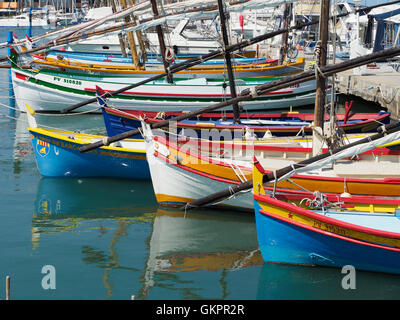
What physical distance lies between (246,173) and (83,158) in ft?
21.0

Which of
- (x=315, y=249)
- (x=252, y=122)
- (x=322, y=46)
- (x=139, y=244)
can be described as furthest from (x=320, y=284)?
(x=252, y=122)

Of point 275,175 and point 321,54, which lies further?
point 321,54

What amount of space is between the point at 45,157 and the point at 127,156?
292 centimetres

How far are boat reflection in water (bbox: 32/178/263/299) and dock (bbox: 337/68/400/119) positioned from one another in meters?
13.1

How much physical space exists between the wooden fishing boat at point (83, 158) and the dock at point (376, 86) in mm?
11483

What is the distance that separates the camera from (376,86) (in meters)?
29.4

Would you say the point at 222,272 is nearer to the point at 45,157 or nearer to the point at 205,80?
the point at 45,157

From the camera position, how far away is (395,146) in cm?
1852

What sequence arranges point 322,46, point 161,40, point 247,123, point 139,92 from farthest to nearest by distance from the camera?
point 139,92
point 161,40
point 247,123
point 322,46

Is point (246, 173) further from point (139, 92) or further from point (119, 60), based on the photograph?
point (119, 60)

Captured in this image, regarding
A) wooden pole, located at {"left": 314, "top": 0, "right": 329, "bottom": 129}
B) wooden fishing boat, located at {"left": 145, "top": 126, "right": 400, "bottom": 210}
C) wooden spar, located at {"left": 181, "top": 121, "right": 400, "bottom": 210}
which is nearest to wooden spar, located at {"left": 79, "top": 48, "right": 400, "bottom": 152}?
wooden pole, located at {"left": 314, "top": 0, "right": 329, "bottom": 129}

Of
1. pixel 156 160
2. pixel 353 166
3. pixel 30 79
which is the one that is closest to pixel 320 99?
pixel 353 166
